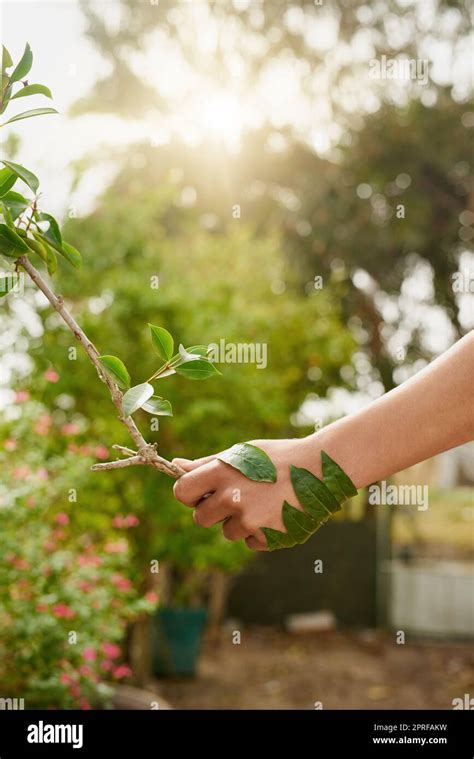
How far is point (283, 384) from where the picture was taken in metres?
6.76

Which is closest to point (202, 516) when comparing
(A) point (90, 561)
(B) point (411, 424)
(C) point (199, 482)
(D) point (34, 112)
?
(C) point (199, 482)

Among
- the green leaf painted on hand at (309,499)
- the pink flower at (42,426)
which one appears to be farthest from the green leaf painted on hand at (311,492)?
the pink flower at (42,426)

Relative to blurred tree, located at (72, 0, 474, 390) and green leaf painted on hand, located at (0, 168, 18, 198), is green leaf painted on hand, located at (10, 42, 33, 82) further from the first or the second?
blurred tree, located at (72, 0, 474, 390)

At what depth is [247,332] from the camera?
19.9 feet

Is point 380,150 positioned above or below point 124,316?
above

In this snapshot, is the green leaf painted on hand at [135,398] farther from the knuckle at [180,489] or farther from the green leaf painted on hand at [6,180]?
the green leaf painted on hand at [6,180]

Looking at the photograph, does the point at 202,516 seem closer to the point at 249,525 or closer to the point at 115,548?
the point at 249,525

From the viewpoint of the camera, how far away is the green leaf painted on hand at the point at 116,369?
1.02 m

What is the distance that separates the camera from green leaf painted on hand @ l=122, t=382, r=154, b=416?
0.98m

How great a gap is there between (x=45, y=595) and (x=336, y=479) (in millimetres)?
2497

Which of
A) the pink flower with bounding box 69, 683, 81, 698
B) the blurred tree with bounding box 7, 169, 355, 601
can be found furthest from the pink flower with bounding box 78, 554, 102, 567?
the blurred tree with bounding box 7, 169, 355, 601
